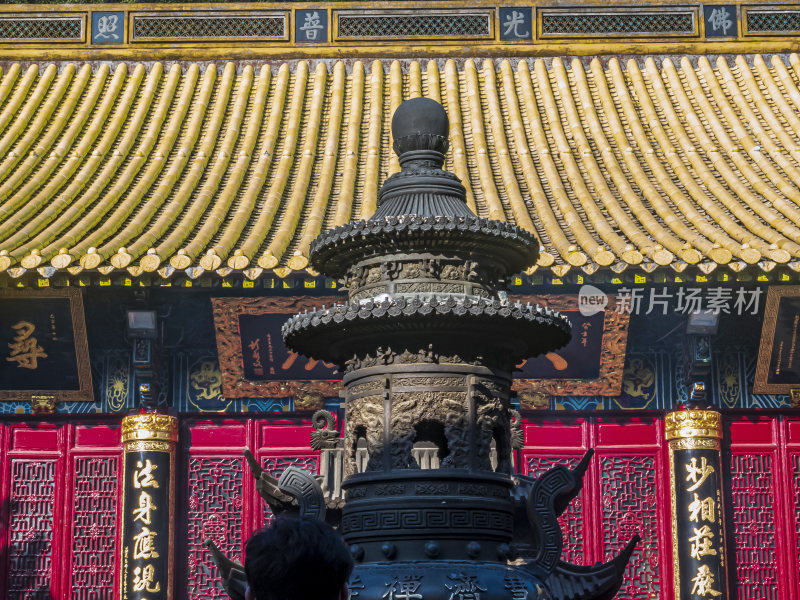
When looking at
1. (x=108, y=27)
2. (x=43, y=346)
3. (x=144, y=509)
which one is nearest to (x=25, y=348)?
(x=43, y=346)

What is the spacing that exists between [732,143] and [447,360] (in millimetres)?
6257

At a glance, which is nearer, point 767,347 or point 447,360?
point 447,360

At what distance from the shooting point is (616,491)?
1007cm

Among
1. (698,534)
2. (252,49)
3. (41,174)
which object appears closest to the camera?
(698,534)

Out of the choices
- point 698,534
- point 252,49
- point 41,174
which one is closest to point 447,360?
point 698,534

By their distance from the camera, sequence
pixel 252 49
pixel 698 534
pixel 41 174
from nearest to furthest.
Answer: pixel 698 534 < pixel 41 174 < pixel 252 49

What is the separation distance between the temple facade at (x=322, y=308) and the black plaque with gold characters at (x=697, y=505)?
0.02m

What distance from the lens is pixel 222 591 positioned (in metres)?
9.96

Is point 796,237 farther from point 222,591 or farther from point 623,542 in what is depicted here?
point 222,591

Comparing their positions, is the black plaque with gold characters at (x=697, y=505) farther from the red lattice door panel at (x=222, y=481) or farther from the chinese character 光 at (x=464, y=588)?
the chinese character 光 at (x=464, y=588)

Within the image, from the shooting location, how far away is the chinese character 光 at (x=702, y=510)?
31.7ft

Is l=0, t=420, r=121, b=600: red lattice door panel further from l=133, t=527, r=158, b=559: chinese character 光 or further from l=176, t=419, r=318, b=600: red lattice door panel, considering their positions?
→ l=176, t=419, r=318, b=600: red lattice door panel

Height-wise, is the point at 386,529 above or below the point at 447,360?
below

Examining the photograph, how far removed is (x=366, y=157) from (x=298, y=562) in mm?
8321
